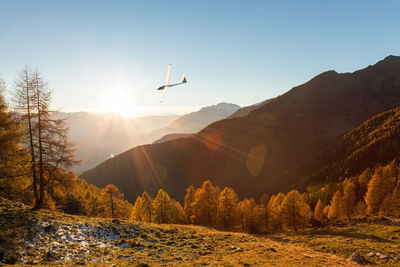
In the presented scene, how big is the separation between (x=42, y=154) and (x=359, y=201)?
8415cm

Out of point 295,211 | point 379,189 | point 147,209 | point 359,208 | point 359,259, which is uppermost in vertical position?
point 359,259

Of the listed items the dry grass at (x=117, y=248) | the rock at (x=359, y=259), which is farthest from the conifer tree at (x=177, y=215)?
the rock at (x=359, y=259)

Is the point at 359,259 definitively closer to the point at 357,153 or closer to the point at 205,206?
the point at 205,206

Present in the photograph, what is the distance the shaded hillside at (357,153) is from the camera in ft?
385

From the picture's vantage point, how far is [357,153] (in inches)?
5098

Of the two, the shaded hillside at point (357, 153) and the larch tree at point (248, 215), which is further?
the shaded hillside at point (357, 153)

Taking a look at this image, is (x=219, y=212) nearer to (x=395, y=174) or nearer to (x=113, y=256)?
(x=113, y=256)

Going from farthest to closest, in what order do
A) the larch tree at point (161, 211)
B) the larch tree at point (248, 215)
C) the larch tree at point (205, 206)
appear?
the larch tree at point (248, 215) < the larch tree at point (205, 206) < the larch tree at point (161, 211)

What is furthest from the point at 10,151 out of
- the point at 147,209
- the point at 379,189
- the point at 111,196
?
the point at 379,189

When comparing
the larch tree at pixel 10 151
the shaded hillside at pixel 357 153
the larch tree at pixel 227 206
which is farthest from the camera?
the shaded hillside at pixel 357 153

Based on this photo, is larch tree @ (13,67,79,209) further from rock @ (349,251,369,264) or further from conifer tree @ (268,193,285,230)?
conifer tree @ (268,193,285,230)

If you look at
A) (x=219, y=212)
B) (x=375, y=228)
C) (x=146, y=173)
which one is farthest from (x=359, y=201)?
(x=146, y=173)

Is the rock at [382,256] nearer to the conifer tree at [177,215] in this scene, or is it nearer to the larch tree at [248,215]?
the larch tree at [248,215]

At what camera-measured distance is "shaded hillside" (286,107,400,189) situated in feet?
385
